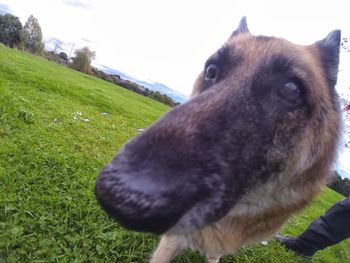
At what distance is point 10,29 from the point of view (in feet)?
141

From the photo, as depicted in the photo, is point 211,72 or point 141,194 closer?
point 141,194

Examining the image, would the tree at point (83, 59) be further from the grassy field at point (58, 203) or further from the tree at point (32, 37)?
the grassy field at point (58, 203)

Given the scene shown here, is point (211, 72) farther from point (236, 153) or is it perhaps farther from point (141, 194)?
point (141, 194)

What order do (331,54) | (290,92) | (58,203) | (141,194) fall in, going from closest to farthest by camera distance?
(141,194) < (290,92) < (331,54) < (58,203)

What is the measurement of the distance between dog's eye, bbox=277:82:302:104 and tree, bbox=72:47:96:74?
133 feet

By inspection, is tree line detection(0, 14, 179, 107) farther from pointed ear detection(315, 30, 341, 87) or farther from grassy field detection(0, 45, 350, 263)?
pointed ear detection(315, 30, 341, 87)

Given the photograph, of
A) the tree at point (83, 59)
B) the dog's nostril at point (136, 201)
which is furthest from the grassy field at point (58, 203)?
the tree at point (83, 59)

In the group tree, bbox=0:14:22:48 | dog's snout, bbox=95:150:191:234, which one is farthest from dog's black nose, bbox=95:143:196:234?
tree, bbox=0:14:22:48

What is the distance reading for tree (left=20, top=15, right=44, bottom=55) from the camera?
40.2 meters

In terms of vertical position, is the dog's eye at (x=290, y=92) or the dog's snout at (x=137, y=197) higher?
the dog's eye at (x=290, y=92)

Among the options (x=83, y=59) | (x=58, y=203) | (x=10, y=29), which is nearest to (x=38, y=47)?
(x=83, y=59)

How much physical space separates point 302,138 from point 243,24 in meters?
1.67

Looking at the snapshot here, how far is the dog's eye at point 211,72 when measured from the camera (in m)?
2.80

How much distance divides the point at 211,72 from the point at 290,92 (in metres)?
0.66
